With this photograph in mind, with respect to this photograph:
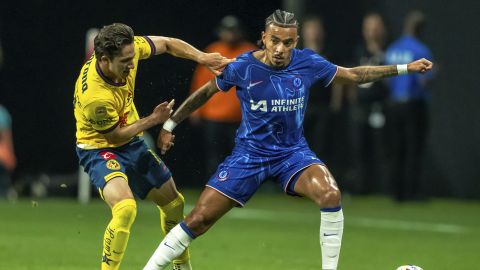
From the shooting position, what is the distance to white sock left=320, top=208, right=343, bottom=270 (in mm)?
8875

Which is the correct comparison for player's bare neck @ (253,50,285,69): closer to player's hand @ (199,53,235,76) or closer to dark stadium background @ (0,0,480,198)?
player's hand @ (199,53,235,76)

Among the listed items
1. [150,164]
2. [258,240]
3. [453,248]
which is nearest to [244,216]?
[258,240]

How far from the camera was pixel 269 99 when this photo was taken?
919 cm

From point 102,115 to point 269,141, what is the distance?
1354 millimetres

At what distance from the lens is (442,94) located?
63.8 feet

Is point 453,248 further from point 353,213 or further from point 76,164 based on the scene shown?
point 76,164

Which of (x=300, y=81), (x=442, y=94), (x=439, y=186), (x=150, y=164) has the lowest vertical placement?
(x=439, y=186)

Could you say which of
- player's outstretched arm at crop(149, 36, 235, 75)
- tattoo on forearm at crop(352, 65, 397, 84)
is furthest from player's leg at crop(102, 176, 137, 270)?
tattoo on forearm at crop(352, 65, 397, 84)

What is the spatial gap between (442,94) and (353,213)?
12.1 feet

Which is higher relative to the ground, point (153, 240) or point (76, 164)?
point (153, 240)

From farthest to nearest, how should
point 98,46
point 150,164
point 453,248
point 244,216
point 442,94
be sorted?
point 442,94 < point 244,216 < point 453,248 < point 150,164 < point 98,46

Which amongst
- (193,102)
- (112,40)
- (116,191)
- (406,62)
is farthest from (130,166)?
(406,62)

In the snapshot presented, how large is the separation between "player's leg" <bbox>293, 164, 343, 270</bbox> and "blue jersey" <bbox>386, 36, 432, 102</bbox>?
27.5 ft

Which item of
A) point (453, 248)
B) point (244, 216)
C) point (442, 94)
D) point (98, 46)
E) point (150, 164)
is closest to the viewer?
point (98, 46)
